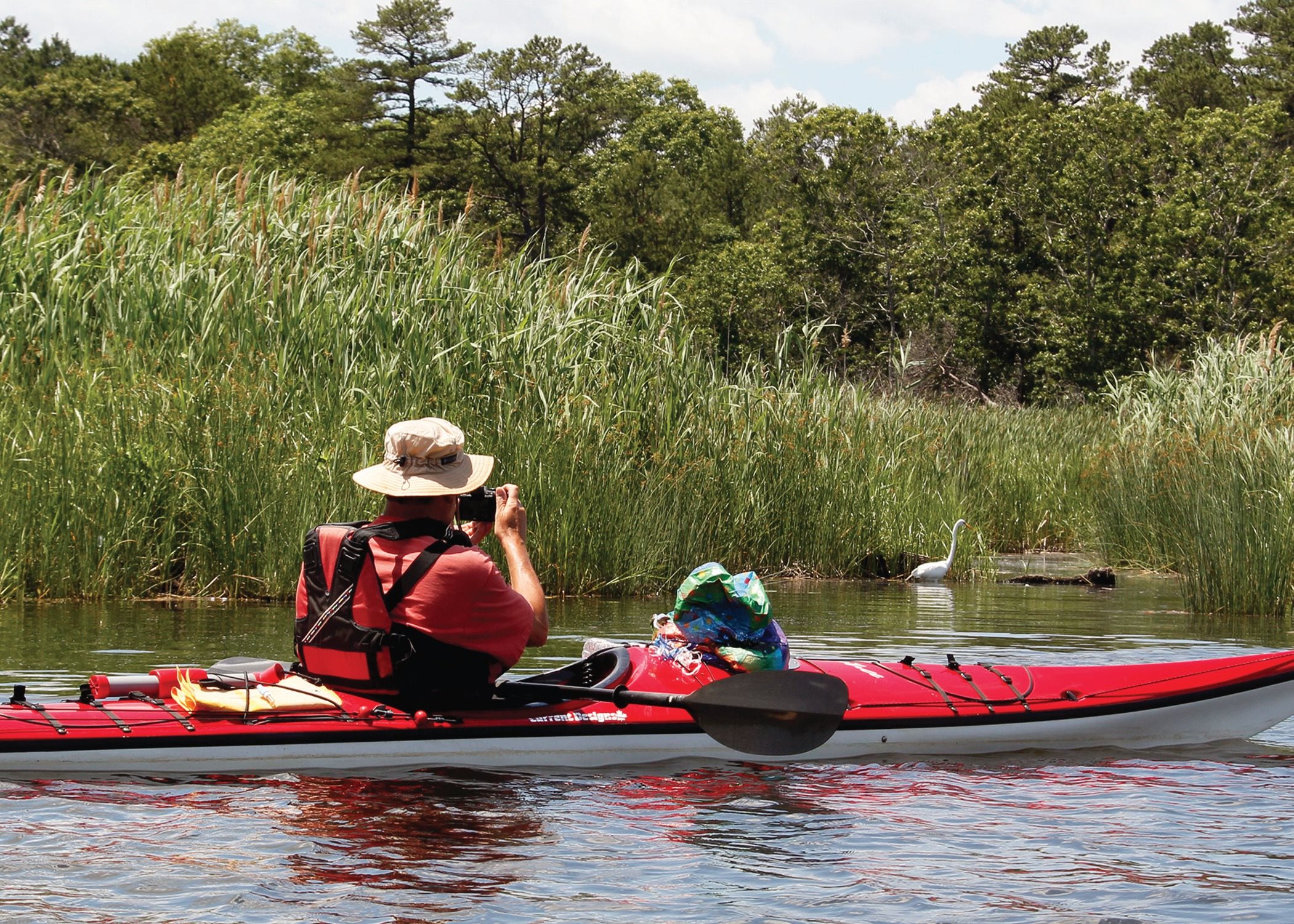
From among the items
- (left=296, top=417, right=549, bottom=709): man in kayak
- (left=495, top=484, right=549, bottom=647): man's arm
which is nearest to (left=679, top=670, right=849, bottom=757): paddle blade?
(left=495, top=484, right=549, bottom=647): man's arm

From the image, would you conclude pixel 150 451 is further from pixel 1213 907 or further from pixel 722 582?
pixel 1213 907

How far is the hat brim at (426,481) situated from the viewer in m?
4.78

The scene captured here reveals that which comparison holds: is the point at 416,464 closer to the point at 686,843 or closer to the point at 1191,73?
the point at 686,843

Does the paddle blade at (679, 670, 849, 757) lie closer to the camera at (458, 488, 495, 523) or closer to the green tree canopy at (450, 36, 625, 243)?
the camera at (458, 488, 495, 523)

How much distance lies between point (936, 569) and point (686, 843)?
7411mm

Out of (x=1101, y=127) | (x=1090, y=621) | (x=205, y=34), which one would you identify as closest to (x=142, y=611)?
(x=1090, y=621)

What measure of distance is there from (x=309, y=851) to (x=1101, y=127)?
28422 millimetres

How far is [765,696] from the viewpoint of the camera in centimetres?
513

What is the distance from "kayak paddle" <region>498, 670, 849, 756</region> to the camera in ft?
16.8

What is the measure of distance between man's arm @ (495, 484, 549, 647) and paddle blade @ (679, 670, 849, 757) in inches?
22.2

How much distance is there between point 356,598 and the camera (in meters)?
4.84

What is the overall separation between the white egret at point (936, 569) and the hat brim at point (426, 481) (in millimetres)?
7044

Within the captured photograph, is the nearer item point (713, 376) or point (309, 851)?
point (309, 851)

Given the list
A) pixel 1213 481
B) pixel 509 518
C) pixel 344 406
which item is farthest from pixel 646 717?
pixel 1213 481
